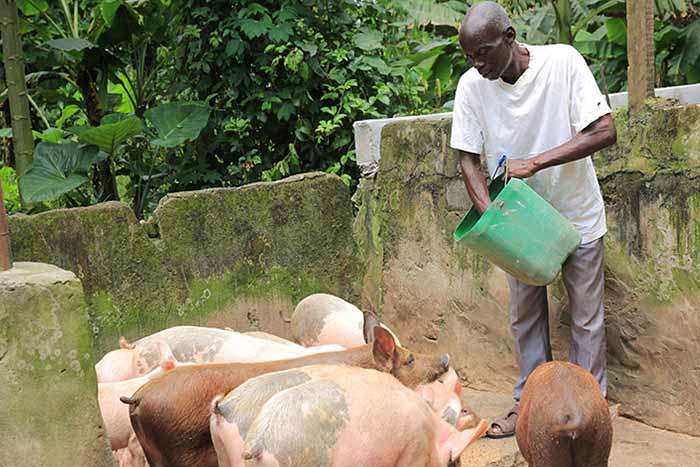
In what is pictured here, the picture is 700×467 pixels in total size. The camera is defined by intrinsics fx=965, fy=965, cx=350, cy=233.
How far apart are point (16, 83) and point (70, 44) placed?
0.62m

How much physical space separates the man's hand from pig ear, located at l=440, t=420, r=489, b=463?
49.8 inches

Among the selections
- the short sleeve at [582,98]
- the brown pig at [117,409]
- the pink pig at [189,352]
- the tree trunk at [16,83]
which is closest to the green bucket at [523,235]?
the short sleeve at [582,98]

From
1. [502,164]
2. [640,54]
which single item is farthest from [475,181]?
[640,54]

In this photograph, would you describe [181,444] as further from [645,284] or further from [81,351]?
[645,284]

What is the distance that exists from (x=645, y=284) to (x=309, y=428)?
227 centimetres

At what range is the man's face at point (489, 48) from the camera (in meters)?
4.24

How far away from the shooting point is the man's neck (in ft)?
14.3

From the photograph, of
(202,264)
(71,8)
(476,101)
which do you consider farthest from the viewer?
(71,8)

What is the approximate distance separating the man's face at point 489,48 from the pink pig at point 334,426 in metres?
1.56

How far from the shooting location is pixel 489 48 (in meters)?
4.25

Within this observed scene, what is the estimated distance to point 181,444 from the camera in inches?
146

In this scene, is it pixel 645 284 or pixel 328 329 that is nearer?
pixel 645 284

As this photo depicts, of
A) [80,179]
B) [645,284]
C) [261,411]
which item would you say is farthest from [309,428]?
[80,179]

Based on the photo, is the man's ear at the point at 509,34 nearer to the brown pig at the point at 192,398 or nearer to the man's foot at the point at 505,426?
the brown pig at the point at 192,398
